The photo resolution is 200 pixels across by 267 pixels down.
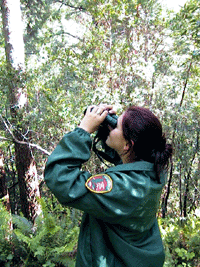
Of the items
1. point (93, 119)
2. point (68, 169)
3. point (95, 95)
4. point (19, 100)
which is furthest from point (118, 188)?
point (19, 100)

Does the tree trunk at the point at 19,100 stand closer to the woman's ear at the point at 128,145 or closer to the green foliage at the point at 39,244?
the green foliage at the point at 39,244

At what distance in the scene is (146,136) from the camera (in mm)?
1254

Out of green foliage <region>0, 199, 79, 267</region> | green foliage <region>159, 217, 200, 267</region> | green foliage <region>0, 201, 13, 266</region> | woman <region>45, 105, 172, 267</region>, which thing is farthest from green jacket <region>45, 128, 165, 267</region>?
green foliage <region>0, 201, 13, 266</region>

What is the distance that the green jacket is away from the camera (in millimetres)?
1112

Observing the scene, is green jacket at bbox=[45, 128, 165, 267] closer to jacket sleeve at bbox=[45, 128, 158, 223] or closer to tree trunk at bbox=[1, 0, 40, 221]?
jacket sleeve at bbox=[45, 128, 158, 223]

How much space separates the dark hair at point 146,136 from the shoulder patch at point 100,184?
27cm

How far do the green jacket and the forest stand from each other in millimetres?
2404

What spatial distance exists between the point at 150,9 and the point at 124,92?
6.67 ft

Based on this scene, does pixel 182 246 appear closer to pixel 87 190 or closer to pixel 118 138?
pixel 118 138

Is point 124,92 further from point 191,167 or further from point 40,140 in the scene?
point 191,167

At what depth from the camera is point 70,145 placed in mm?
1181

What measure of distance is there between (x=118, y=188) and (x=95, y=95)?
2825 mm

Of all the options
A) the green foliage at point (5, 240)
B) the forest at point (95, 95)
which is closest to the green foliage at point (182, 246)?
the forest at point (95, 95)

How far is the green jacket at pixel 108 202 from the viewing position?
1.11m
